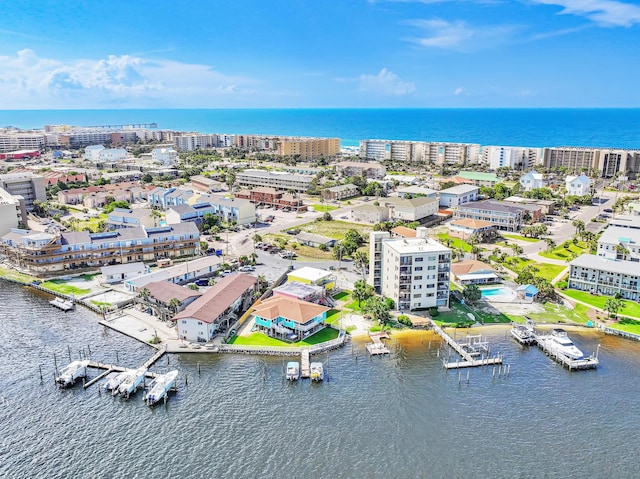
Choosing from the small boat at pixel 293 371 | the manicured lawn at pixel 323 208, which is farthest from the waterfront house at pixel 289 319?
the manicured lawn at pixel 323 208

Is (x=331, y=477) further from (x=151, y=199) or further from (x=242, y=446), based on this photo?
(x=151, y=199)

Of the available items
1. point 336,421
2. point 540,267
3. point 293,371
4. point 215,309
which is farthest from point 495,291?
point 215,309

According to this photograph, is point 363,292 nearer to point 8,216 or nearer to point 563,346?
Answer: point 563,346

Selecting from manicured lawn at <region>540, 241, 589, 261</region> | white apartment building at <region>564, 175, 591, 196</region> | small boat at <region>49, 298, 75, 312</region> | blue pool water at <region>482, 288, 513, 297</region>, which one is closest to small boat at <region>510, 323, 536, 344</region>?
blue pool water at <region>482, 288, 513, 297</region>

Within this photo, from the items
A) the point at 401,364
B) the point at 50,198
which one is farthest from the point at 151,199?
the point at 401,364

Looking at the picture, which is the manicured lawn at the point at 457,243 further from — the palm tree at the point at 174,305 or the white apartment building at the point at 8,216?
the white apartment building at the point at 8,216

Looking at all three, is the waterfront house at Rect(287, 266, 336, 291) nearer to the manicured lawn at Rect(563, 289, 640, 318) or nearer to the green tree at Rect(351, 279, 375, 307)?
the green tree at Rect(351, 279, 375, 307)
